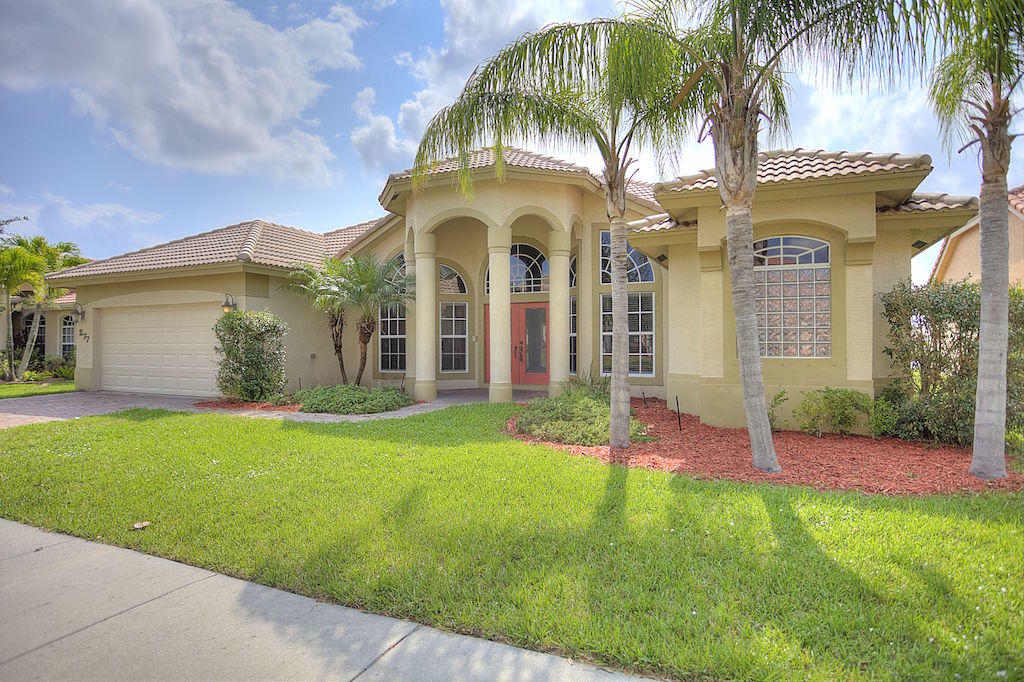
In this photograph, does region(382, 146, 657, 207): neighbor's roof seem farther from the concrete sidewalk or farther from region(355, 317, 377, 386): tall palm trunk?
the concrete sidewalk

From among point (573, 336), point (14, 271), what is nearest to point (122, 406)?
point (14, 271)

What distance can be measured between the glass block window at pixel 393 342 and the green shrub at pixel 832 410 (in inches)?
433

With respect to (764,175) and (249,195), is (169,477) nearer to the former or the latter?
(764,175)

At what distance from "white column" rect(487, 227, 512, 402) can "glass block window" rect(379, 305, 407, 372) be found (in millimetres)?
4469

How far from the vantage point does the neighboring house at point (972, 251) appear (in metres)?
13.7

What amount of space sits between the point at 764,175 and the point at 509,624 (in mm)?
8186

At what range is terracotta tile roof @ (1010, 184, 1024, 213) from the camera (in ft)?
42.7

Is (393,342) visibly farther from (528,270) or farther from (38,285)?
(38,285)

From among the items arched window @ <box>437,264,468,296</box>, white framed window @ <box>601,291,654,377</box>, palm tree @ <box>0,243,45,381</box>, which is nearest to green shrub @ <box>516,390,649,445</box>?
white framed window @ <box>601,291,654,377</box>

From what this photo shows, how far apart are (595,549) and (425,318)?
9505mm

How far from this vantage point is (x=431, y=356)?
13.1 meters

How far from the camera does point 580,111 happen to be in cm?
802

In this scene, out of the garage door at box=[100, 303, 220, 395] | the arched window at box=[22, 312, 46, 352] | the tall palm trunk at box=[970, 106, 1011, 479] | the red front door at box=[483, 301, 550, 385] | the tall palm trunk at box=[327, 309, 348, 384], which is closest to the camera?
the tall palm trunk at box=[970, 106, 1011, 479]

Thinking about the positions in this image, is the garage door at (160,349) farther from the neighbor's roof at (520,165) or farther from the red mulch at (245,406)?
the neighbor's roof at (520,165)
